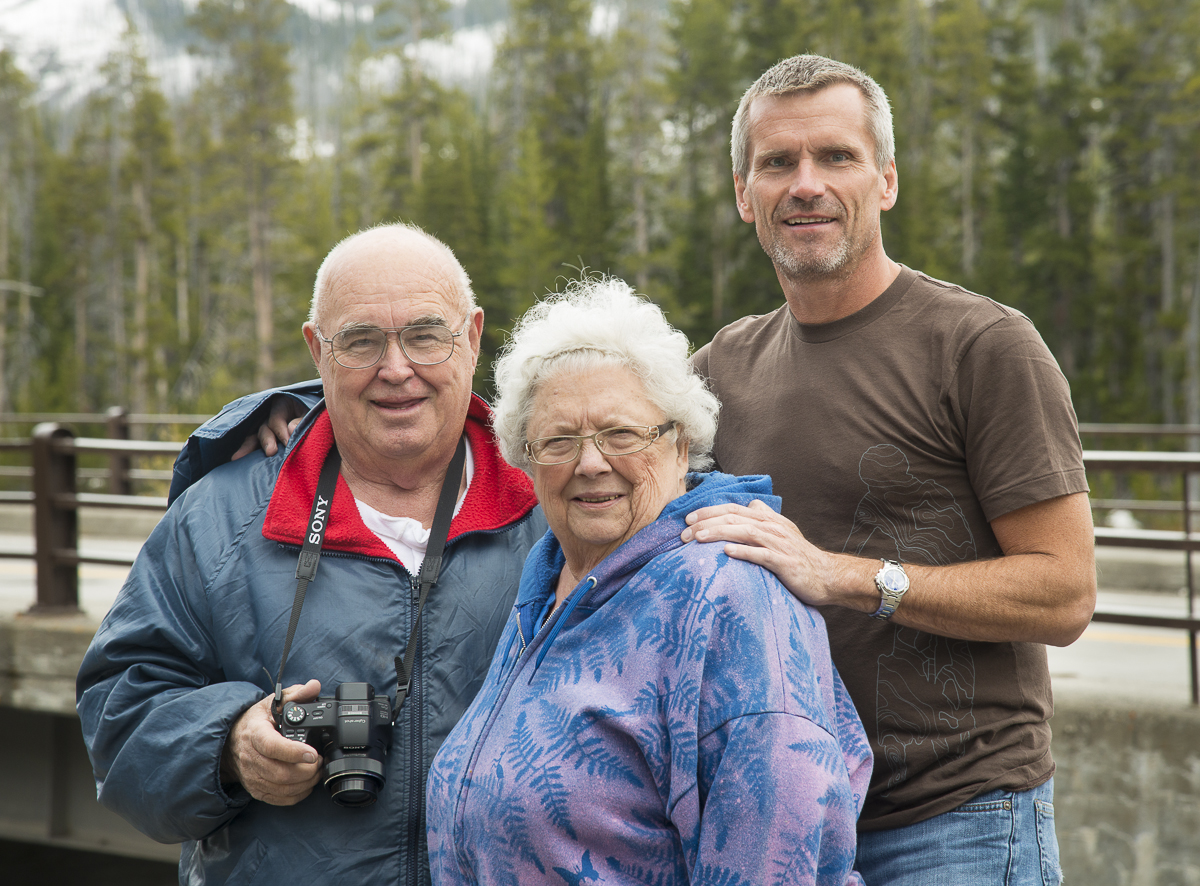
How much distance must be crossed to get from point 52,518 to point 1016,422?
6.75 metres

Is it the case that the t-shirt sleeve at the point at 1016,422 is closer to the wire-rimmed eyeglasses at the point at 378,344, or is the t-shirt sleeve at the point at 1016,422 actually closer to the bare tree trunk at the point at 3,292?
the wire-rimmed eyeglasses at the point at 378,344

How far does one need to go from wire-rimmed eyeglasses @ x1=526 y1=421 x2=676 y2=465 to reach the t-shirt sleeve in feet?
2.21

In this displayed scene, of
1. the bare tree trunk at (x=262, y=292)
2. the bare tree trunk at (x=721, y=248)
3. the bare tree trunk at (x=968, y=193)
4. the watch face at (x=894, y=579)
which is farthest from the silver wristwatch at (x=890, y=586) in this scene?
the bare tree trunk at (x=968, y=193)

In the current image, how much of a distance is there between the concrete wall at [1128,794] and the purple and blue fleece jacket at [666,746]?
3487 millimetres

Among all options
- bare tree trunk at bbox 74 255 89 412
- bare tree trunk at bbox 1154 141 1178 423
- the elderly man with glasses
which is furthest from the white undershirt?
bare tree trunk at bbox 74 255 89 412

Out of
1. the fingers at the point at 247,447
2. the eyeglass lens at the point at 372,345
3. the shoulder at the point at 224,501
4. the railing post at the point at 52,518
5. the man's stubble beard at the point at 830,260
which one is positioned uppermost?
the man's stubble beard at the point at 830,260

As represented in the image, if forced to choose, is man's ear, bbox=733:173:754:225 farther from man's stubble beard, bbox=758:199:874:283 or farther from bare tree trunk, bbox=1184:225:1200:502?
bare tree trunk, bbox=1184:225:1200:502

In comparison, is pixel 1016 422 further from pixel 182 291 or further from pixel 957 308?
pixel 182 291

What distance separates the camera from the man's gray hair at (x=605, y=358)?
1867 millimetres

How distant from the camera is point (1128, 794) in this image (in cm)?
456

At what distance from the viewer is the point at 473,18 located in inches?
6191

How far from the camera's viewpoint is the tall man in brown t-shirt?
1.93m

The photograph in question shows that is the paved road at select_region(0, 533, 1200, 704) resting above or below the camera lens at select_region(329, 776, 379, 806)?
below

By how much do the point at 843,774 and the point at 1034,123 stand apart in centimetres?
3626
